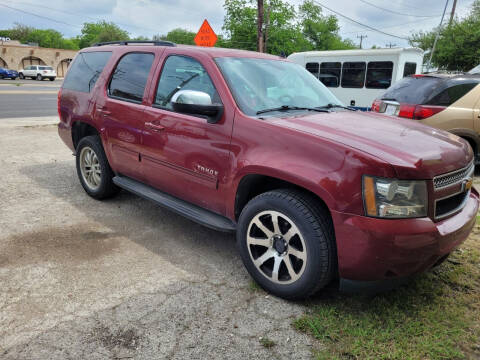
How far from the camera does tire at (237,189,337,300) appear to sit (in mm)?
2602

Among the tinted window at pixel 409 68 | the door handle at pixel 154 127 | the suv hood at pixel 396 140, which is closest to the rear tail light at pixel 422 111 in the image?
the suv hood at pixel 396 140

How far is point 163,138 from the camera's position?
3.64m

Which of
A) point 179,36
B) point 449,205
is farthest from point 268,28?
point 179,36

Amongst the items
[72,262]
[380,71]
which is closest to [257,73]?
[72,262]

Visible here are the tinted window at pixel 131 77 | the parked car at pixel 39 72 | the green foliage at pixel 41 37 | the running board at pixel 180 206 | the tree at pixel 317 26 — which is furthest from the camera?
the green foliage at pixel 41 37

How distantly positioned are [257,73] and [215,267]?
178 cm

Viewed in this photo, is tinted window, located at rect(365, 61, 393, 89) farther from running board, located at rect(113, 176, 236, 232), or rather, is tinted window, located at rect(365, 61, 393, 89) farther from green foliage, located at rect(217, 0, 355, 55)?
green foliage, located at rect(217, 0, 355, 55)

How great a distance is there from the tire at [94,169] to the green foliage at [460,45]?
2981 centimetres

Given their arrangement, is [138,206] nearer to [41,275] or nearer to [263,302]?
[41,275]

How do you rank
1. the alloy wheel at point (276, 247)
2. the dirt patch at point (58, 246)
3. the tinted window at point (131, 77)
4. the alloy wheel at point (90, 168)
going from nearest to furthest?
the alloy wheel at point (276, 247), the dirt patch at point (58, 246), the tinted window at point (131, 77), the alloy wheel at point (90, 168)

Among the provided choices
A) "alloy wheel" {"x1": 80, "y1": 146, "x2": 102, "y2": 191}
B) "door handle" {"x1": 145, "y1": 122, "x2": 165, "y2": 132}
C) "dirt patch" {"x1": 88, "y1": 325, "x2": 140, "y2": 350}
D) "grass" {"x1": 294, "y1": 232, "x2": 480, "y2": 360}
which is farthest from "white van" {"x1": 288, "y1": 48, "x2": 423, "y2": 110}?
"dirt patch" {"x1": 88, "y1": 325, "x2": 140, "y2": 350}

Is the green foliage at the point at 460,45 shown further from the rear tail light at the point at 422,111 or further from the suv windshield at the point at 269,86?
the suv windshield at the point at 269,86

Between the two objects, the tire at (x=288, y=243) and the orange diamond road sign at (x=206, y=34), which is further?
the orange diamond road sign at (x=206, y=34)

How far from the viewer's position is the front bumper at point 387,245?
7.76 feet
